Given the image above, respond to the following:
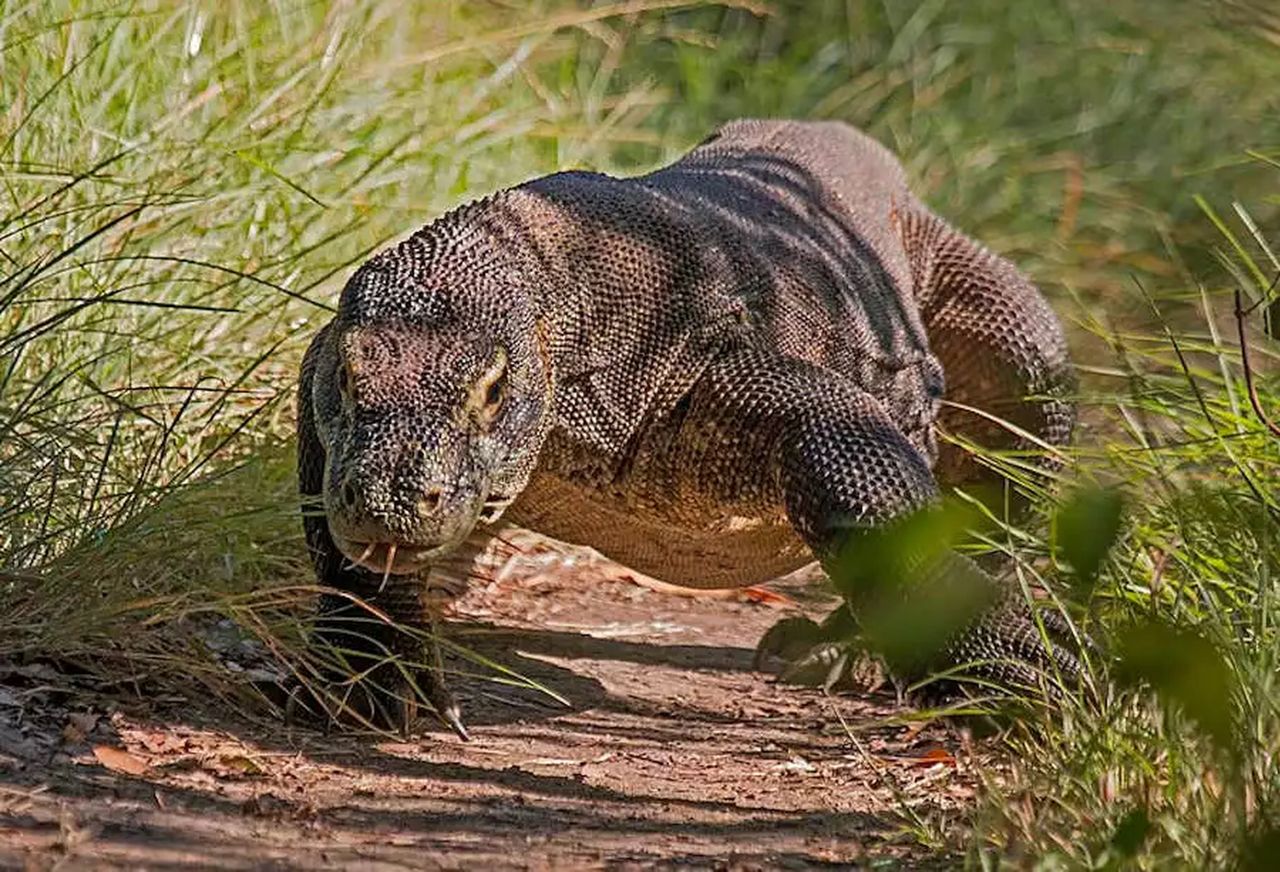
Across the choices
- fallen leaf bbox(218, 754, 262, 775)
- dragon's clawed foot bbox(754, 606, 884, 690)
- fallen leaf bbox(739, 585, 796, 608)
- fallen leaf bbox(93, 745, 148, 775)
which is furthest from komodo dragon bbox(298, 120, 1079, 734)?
fallen leaf bbox(739, 585, 796, 608)

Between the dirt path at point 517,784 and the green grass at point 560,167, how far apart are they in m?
0.28

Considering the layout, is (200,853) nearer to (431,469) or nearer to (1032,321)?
(431,469)

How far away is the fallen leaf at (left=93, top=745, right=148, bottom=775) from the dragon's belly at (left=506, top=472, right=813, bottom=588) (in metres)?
1.31

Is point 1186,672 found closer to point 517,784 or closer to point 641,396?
point 517,784

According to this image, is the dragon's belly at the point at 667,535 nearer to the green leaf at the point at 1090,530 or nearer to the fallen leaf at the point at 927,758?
the fallen leaf at the point at 927,758

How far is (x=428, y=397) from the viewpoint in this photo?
4.12 metres

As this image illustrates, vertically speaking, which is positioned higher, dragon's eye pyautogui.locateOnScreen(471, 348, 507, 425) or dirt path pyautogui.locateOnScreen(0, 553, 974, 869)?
dragon's eye pyautogui.locateOnScreen(471, 348, 507, 425)

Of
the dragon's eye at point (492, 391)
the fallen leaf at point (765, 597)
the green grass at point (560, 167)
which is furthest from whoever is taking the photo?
the fallen leaf at point (765, 597)

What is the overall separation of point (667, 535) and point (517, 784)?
1318 mm

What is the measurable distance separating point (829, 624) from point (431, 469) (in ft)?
7.06

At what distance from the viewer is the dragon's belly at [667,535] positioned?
5.07m

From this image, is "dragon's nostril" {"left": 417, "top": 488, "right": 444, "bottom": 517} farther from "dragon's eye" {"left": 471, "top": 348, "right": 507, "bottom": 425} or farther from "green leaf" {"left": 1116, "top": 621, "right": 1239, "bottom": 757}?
"green leaf" {"left": 1116, "top": 621, "right": 1239, "bottom": 757}

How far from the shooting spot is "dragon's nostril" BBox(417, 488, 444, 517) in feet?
12.9

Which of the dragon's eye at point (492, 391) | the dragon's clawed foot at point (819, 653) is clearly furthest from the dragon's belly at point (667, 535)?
the dragon's eye at point (492, 391)
